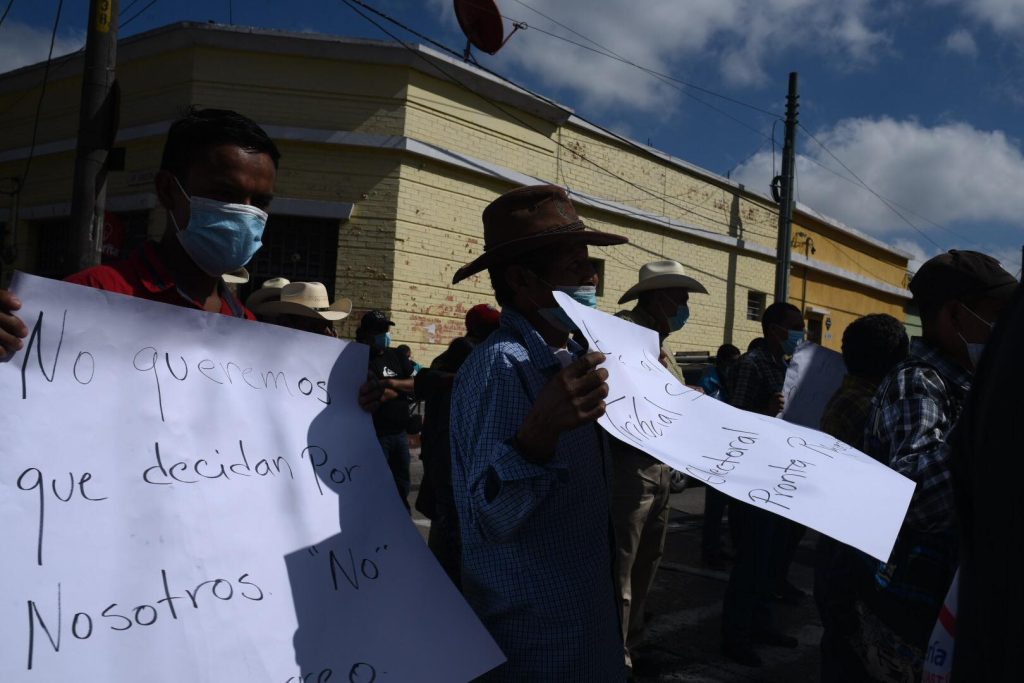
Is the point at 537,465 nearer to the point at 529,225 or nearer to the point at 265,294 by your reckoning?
the point at 529,225

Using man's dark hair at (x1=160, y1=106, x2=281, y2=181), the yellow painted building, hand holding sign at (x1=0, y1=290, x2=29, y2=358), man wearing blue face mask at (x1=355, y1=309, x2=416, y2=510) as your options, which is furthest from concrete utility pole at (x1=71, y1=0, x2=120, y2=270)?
hand holding sign at (x1=0, y1=290, x2=29, y2=358)

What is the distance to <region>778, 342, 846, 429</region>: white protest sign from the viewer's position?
377 centimetres

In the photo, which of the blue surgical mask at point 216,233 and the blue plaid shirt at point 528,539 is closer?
the blue plaid shirt at point 528,539

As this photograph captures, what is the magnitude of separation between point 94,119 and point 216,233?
5.86m

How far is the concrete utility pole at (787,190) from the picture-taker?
1669cm

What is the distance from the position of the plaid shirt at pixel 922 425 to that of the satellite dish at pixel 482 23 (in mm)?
10158

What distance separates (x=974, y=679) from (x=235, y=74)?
37.9ft

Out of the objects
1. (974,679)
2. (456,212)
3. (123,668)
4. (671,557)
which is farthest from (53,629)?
(456,212)

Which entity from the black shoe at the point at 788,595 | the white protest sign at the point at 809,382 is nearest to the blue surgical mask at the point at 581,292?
the white protest sign at the point at 809,382

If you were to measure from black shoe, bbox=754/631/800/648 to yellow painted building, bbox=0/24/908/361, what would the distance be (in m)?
7.15

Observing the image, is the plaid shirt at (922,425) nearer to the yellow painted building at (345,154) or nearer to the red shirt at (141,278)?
the red shirt at (141,278)

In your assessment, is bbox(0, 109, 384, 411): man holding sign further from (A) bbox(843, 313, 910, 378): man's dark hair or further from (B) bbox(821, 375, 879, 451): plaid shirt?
(A) bbox(843, 313, 910, 378): man's dark hair

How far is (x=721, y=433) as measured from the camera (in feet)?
5.37

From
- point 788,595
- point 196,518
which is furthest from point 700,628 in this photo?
point 196,518
